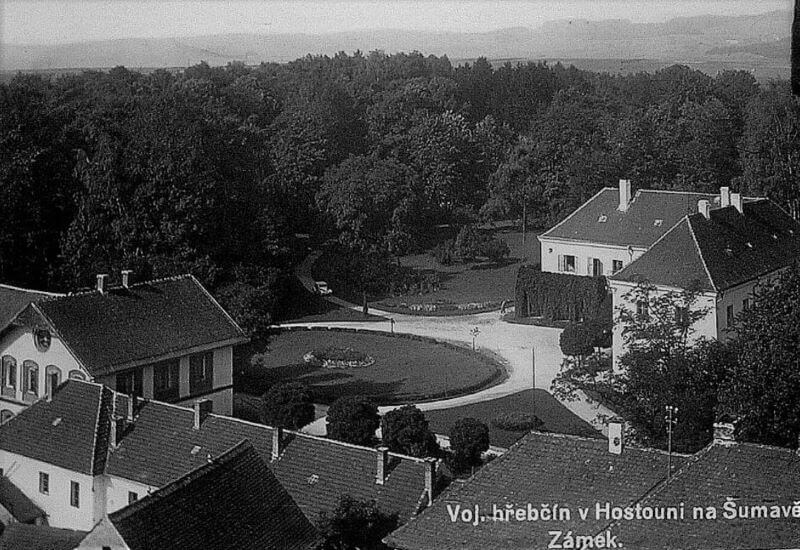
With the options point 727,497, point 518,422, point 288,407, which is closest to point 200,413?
point 288,407

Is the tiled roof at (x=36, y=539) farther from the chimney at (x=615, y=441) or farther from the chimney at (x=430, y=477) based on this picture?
the chimney at (x=615, y=441)

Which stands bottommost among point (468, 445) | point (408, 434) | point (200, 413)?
point (468, 445)

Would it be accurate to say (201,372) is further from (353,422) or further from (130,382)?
(353,422)

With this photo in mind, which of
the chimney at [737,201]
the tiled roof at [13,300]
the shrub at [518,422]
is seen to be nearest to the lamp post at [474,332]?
the shrub at [518,422]

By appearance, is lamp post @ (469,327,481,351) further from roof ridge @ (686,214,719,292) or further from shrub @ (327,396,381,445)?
shrub @ (327,396,381,445)

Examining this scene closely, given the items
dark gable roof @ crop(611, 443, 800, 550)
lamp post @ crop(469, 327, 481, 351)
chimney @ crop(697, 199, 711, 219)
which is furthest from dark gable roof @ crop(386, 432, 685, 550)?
lamp post @ crop(469, 327, 481, 351)

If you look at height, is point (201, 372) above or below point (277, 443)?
below
